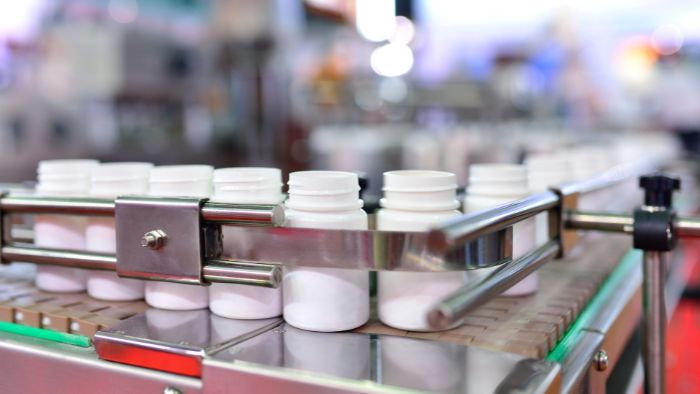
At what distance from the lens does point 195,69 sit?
4.89 meters

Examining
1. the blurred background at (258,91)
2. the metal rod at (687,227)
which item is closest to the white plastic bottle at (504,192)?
the metal rod at (687,227)

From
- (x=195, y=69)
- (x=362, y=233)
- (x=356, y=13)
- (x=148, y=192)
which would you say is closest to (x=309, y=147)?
(x=356, y=13)

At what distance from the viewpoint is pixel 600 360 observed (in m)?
0.82

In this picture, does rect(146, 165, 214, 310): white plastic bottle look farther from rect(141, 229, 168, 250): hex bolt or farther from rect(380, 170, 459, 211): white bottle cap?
rect(380, 170, 459, 211): white bottle cap

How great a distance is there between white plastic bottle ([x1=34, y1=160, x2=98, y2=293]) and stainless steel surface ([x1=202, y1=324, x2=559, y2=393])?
1.20ft

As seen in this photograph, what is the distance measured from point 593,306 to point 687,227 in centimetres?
17

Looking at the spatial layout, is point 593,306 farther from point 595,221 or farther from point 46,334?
point 46,334

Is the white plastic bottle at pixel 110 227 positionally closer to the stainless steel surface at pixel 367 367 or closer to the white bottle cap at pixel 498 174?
the stainless steel surface at pixel 367 367

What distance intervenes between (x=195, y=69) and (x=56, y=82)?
1.09m

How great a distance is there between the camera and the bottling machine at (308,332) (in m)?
0.65

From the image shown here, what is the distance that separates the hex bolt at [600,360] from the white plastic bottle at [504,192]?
131 millimetres

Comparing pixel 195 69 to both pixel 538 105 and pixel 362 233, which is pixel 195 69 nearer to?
pixel 538 105

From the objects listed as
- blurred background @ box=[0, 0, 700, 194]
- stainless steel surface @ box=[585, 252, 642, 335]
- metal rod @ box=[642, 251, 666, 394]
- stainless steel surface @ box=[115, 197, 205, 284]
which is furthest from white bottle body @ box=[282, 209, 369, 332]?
blurred background @ box=[0, 0, 700, 194]

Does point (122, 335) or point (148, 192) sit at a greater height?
point (148, 192)
